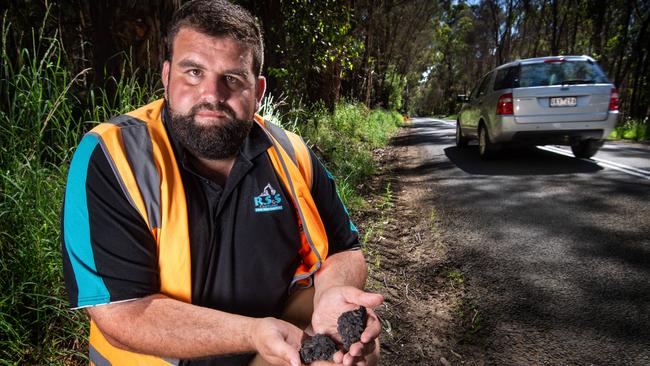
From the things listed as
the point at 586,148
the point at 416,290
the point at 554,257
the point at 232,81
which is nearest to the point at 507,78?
the point at 586,148

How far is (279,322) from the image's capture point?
54.2 inches

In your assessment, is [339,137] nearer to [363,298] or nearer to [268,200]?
[268,200]

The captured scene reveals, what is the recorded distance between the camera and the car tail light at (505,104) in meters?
7.27

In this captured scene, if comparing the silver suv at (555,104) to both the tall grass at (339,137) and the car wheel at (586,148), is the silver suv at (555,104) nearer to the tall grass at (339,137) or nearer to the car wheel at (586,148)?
the car wheel at (586,148)

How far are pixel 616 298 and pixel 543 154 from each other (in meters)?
6.56

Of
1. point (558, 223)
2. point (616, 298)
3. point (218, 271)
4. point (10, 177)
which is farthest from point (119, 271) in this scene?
point (558, 223)

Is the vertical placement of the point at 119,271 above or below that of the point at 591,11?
below

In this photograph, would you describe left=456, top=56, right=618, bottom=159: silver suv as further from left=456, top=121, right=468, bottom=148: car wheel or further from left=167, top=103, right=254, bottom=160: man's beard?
left=167, top=103, right=254, bottom=160: man's beard

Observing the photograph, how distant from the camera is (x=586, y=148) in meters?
7.85

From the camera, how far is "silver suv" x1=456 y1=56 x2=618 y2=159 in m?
7.03

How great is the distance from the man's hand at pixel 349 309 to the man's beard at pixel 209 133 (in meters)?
0.73

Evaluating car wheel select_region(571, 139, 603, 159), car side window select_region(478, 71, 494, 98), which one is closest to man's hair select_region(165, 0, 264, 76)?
car wheel select_region(571, 139, 603, 159)

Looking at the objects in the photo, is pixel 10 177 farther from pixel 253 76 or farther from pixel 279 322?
pixel 279 322

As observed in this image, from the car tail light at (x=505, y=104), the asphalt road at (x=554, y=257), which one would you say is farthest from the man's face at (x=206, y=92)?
the car tail light at (x=505, y=104)
